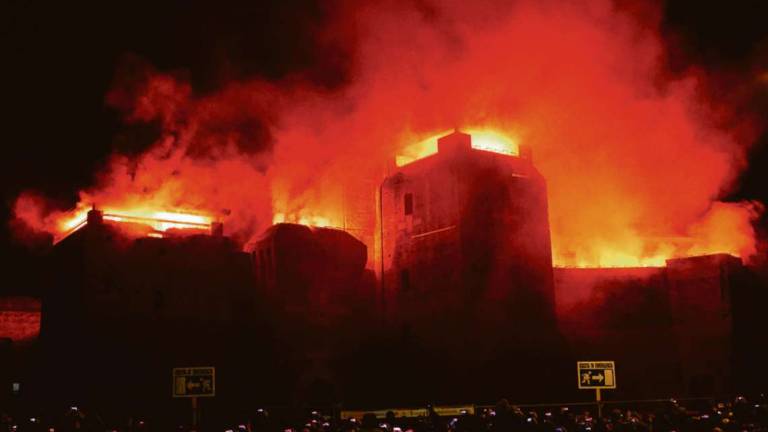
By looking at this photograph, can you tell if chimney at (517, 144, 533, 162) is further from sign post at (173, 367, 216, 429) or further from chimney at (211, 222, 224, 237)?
sign post at (173, 367, 216, 429)

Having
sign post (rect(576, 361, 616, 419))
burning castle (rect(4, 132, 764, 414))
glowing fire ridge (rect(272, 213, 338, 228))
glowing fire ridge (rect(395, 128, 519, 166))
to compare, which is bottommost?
sign post (rect(576, 361, 616, 419))

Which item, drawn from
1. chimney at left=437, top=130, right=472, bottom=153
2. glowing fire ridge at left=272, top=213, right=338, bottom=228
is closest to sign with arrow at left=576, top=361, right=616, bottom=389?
chimney at left=437, top=130, right=472, bottom=153

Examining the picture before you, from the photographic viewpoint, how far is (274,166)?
1527 inches

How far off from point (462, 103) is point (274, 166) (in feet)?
30.3

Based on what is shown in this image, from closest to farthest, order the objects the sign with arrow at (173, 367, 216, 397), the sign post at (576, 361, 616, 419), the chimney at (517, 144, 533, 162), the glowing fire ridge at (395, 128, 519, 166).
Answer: the sign with arrow at (173, 367, 216, 397) → the sign post at (576, 361, 616, 419) → the glowing fire ridge at (395, 128, 519, 166) → the chimney at (517, 144, 533, 162)

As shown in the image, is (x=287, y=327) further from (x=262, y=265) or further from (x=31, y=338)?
(x=31, y=338)

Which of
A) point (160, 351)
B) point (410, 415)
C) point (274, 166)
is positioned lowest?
point (410, 415)

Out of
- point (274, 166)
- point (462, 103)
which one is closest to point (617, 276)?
point (462, 103)

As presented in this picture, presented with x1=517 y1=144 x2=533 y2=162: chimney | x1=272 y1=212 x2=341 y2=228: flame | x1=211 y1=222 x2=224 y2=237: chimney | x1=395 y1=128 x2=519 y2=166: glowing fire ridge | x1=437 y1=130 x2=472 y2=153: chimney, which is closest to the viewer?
x1=211 y1=222 x2=224 y2=237: chimney

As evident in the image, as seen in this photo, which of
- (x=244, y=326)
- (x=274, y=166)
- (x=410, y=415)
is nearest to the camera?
(x=410, y=415)

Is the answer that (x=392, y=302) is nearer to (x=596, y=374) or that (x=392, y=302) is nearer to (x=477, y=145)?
(x=477, y=145)

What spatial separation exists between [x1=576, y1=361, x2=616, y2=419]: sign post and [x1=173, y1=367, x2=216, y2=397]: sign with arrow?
8457 millimetres

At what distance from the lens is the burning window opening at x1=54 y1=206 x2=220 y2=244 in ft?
102

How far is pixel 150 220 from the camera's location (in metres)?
32.3
